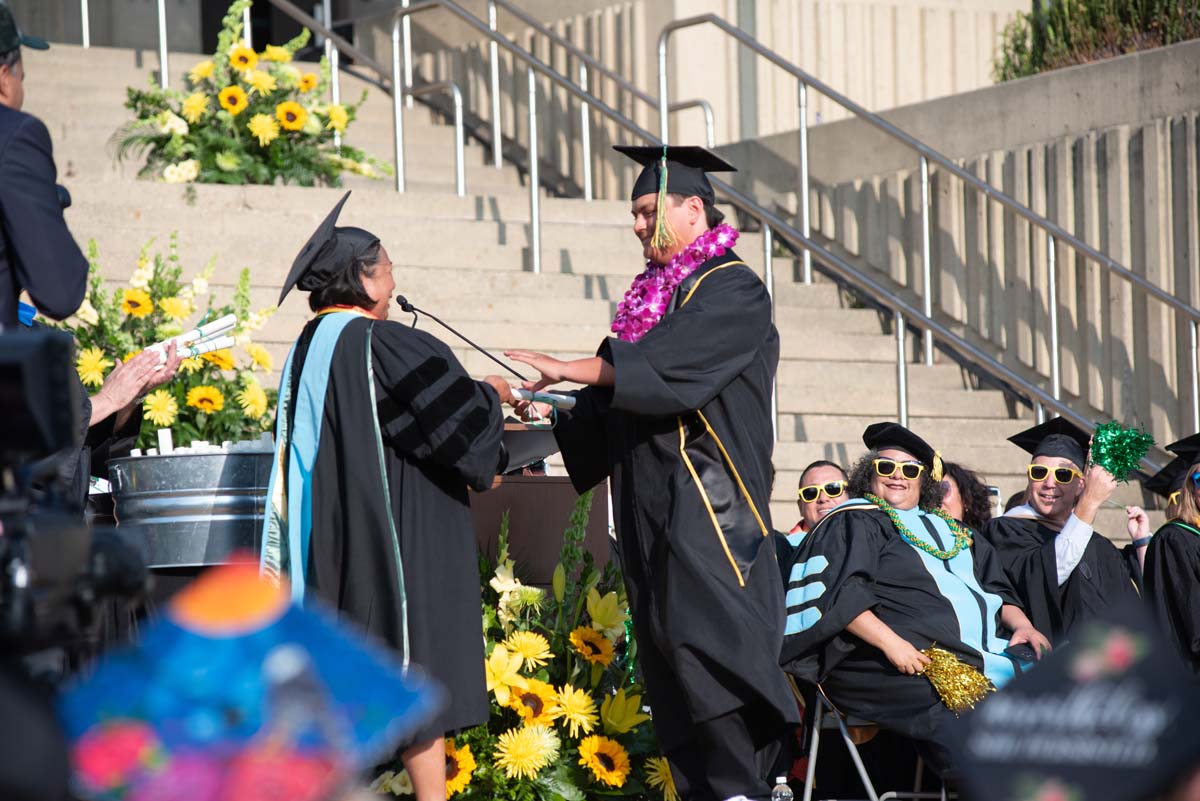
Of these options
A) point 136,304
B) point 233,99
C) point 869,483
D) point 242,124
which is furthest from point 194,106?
point 869,483

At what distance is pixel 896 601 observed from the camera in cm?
588

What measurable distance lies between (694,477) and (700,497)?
6 cm

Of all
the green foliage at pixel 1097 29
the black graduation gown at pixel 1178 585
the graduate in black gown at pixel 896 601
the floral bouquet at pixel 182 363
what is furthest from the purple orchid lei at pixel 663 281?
the green foliage at pixel 1097 29

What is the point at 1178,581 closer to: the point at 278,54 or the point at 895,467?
the point at 895,467

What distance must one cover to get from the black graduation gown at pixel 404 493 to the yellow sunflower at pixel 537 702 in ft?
1.65

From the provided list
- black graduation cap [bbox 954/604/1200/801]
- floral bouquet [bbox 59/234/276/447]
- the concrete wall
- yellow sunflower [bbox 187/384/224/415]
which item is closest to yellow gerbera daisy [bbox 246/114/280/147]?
floral bouquet [bbox 59/234/276/447]

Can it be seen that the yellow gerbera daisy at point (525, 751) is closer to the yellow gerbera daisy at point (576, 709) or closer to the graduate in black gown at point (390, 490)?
the yellow gerbera daisy at point (576, 709)

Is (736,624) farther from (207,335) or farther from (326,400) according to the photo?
(207,335)

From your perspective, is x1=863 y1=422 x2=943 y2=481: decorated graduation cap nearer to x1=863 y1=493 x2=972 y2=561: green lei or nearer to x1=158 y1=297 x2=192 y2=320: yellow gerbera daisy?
x1=863 y1=493 x2=972 y2=561: green lei

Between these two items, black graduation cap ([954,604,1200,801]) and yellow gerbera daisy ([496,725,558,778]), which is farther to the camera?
yellow gerbera daisy ([496,725,558,778])

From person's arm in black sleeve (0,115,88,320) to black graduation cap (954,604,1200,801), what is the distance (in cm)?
209

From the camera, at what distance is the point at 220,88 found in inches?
345

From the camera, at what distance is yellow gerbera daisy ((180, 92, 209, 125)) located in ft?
28.0

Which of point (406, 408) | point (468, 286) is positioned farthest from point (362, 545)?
point (468, 286)
